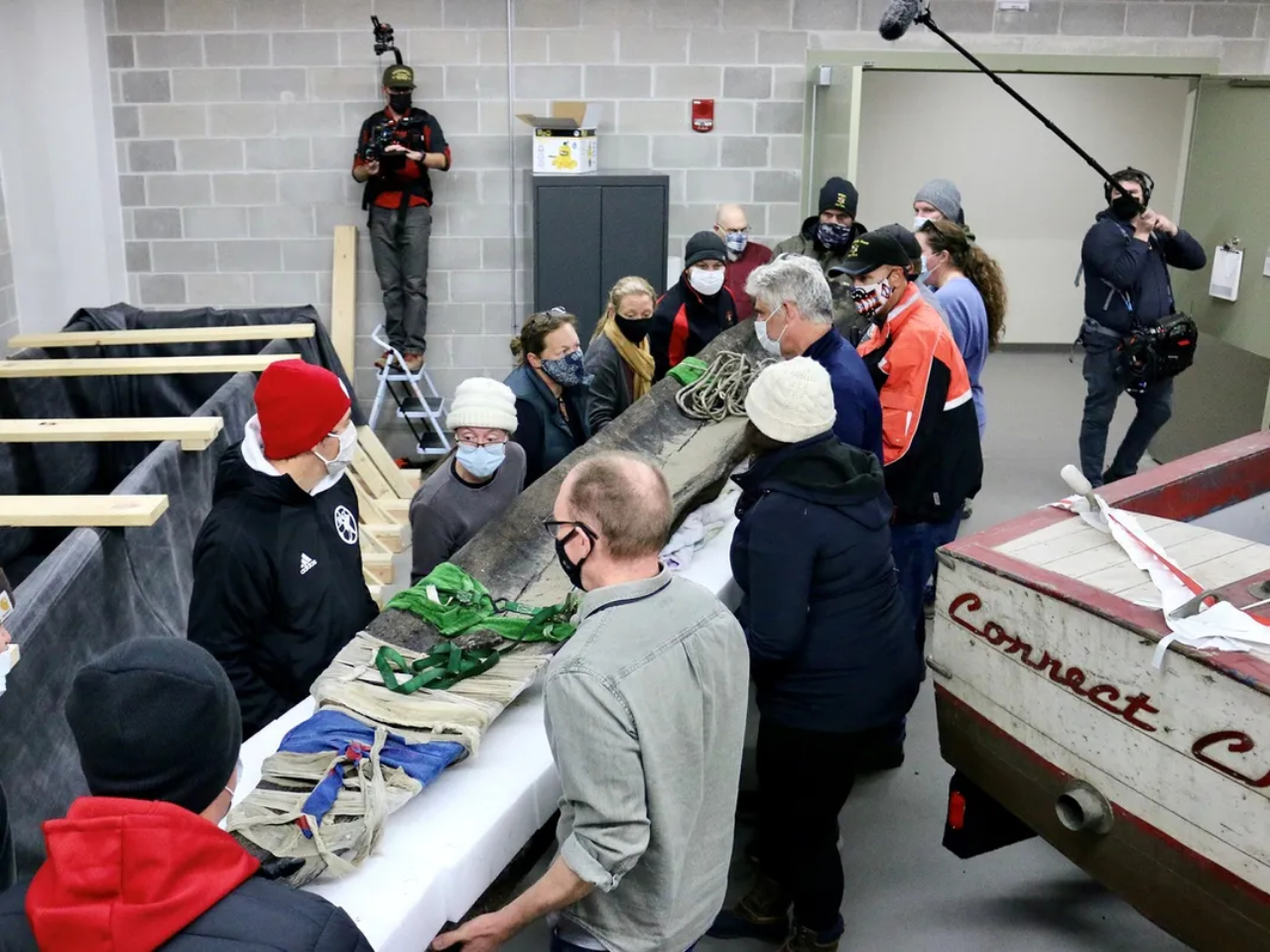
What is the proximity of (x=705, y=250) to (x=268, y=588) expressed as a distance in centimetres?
276

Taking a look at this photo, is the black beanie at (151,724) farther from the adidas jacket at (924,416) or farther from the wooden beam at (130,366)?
the wooden beam at (130,366)

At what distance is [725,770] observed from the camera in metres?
1.91

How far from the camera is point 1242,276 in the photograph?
602 cm

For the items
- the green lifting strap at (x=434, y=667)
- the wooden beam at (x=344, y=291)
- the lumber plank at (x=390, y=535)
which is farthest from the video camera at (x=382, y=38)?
the green lifting strap at (x=434, y=667)

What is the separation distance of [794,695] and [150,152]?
605cm

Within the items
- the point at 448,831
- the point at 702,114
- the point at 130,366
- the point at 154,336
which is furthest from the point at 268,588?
the point at 702,114

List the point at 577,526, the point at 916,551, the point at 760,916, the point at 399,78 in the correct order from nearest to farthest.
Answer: the point at 577,526, the point at 760,916, the point at 916,551, the point at 399,78

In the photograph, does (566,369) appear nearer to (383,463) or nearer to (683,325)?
(683,325)

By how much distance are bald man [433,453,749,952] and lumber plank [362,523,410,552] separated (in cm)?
387

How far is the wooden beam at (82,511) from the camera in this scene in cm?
302

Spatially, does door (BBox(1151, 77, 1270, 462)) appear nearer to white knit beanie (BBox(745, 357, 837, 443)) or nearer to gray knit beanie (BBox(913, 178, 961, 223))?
gray knit beanie (BBox(913, 178, 961, 223))

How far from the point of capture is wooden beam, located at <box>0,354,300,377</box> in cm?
443

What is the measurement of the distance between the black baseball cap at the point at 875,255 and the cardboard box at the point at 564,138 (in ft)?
10.6

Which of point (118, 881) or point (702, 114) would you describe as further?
point (702, 114)
